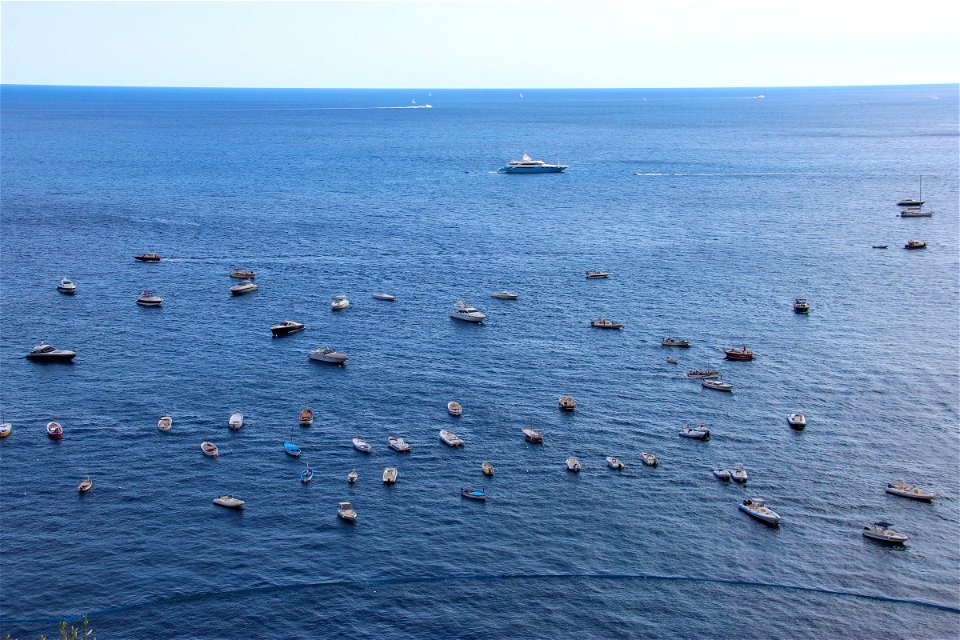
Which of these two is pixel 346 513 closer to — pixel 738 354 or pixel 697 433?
pixel 697 433

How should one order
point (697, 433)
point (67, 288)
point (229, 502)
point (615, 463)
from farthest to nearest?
point (67, 288) < point (697, 433) < point (615, 463) < point (229, 502)

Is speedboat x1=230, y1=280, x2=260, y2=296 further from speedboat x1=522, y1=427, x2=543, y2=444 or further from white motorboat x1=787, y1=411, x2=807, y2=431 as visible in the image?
white motorboat x1=787, y1=411, x2=807, y2=431

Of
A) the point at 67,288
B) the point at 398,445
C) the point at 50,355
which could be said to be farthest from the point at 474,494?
the point at 67,288

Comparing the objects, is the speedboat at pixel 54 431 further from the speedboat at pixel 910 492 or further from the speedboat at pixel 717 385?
the speedboat at pixel 910 492

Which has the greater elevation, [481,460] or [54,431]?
[54,431]

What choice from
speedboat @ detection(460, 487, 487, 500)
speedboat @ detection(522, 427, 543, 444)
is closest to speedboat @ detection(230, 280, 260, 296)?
speedboat @ detection(522, 427, 543, 444)

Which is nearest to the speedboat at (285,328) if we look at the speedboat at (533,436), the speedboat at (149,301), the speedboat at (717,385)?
the speedboat at (149,301)
